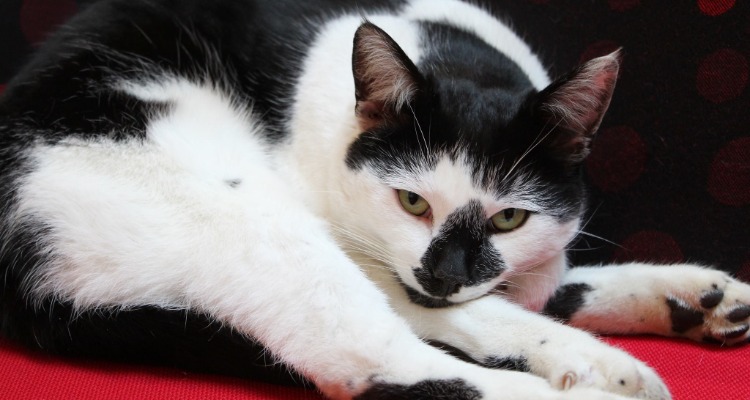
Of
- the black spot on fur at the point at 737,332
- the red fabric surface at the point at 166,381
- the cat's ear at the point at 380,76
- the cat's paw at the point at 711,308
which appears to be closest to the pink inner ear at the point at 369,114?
the cat's ear at the point at 380,76

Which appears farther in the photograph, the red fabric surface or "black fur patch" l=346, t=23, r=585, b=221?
"black fur patch" l=346, t=23, r=585, b=221

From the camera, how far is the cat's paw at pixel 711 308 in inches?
50.8

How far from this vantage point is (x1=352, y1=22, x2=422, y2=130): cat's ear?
1215mm

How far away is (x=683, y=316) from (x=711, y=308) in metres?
0.05

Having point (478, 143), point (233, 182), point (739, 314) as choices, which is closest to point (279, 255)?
point (233, 182)

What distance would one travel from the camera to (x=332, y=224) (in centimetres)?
138

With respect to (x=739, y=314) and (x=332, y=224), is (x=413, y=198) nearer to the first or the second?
(x=332, y=224)

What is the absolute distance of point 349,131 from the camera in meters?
1.42

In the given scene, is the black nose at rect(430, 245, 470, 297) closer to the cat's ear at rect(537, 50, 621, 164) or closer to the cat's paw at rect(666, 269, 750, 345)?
the cat's ear at rect(537, 50, 621, 164)

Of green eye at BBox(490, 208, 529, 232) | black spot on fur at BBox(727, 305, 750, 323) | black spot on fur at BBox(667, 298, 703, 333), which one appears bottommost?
black spot on fur at BBox(667, 298, 703, 333)

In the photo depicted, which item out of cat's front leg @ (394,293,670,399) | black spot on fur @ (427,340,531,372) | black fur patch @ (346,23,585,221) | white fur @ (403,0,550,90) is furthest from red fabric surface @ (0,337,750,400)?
white fur @ (403,0,550,90)

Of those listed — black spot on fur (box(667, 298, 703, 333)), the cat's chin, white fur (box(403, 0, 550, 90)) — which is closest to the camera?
the cat's chin

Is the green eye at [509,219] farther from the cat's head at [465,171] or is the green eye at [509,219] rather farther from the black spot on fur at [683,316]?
the black spot on fur at [683,316]

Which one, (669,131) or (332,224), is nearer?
(332,224)
